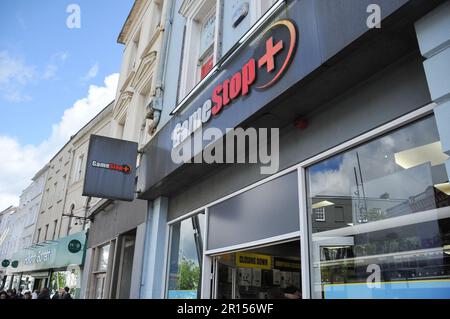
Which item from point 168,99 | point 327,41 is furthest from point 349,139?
point 168,99

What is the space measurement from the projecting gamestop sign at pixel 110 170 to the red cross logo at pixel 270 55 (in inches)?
184

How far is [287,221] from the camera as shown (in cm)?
440

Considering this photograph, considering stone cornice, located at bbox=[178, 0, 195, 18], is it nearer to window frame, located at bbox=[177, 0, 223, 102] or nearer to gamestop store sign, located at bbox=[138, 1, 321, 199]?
window frame, located at bbox=[177, 0, 223, 102]

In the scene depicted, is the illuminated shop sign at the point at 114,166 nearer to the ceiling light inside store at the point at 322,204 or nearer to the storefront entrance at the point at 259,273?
the storefront entrance at the point at 259,273

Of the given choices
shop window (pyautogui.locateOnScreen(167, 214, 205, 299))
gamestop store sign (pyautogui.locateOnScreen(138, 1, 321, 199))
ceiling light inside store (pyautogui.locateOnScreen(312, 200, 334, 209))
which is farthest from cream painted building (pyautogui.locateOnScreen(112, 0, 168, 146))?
ceiling light inside store (pyautogui.locateOnScreen(312, 200, 334, 209))

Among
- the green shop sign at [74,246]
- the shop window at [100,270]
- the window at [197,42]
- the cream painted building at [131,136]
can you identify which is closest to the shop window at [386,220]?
the window at [197,42]

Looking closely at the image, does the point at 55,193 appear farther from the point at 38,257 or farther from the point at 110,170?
the point at 110,170

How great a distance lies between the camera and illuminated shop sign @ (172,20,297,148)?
408cm

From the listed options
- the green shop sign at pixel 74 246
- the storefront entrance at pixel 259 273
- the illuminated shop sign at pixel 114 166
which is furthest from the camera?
the green shop sign at pixel 74 246

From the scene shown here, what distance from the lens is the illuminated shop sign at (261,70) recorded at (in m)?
4.08

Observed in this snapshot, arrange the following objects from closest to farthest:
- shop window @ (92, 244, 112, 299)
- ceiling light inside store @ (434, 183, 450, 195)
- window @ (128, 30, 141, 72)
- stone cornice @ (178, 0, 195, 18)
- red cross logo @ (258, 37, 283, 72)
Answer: ceiling light inside store @ (434, 183, 450, 195)
red cross logo @ (258, 37, 283, 72)
stone cornice @ (178, 0, 195, 18)
shop window @ (92, 244, 112, 299)
window @ (128, 30, 141, 72)

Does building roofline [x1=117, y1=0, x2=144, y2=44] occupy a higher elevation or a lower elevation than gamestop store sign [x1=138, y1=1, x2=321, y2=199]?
higher

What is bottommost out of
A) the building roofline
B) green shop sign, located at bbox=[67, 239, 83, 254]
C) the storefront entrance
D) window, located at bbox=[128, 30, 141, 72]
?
the storefront entrance

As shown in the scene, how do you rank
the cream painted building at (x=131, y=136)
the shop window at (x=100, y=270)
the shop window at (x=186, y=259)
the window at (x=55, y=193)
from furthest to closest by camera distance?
the window at (x=55, y=193) → the shop window at (x=100, y=270) → the cream painted building at (x=131, y=136) → the shop window at (x=186, y=259)
